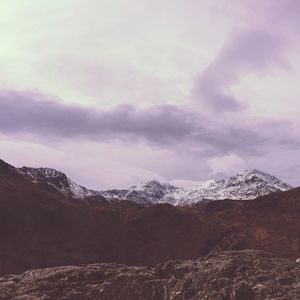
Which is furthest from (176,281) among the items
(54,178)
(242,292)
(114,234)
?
(54,178)

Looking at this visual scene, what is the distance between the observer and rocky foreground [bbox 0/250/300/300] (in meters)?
15.6

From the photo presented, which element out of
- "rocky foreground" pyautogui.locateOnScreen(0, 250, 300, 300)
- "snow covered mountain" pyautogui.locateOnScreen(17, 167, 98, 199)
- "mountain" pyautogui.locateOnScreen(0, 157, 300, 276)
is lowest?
"rocky foreground" pyautogui.locateOnScreen(0, 250, 300, 300)

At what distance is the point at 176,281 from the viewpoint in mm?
17406

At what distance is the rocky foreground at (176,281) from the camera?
614 inches

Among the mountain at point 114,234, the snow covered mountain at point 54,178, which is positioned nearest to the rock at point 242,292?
the mountain at point 114,234

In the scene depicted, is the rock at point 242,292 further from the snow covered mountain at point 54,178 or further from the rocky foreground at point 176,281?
the snow covered mountain at point 54,178

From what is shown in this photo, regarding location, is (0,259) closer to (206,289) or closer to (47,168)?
(206,289)

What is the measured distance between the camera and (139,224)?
324ft

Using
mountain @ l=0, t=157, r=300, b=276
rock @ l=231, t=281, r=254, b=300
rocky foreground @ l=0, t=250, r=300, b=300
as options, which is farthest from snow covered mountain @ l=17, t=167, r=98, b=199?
rock @ l=231, t=281, r=254, b=300

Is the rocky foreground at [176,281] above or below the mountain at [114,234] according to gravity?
below

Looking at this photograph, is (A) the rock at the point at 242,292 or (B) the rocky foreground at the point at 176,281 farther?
(B) the rocky foreground at the point at 176,281

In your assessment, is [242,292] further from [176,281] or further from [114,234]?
Answer: [114,234]

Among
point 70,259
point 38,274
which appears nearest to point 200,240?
point 70,259

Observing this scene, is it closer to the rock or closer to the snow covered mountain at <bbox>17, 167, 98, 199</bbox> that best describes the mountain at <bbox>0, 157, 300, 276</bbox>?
the rock
